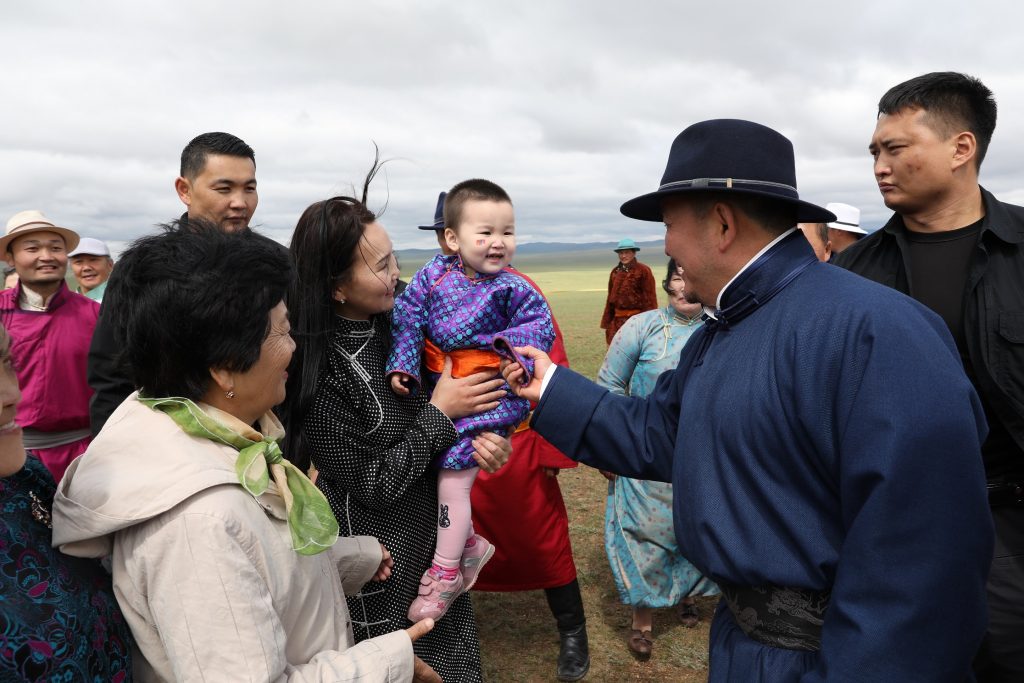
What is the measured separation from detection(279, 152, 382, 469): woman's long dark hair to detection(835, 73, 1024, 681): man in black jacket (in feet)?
7.76

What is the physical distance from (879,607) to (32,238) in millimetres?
5627

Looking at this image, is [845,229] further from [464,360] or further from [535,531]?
[464,360]

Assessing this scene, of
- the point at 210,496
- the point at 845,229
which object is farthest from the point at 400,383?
the point at 845,229

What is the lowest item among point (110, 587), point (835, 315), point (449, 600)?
point (449, 600)

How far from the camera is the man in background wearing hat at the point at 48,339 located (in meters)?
4.60

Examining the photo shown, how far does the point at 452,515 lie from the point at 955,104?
2.78 metres

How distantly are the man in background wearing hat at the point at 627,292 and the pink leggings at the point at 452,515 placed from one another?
32.4 ft

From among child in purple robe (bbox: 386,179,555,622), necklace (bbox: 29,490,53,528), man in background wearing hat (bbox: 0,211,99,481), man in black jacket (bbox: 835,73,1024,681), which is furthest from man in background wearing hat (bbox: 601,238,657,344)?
necklace (bbox: 29,490,53,528)

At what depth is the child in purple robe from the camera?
2617mm

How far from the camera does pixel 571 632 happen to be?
13.7 feet

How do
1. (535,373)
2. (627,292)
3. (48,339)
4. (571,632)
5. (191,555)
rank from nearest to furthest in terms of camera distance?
(191,555) < (535,373) < (571,632) < (48,339) < (627,292)

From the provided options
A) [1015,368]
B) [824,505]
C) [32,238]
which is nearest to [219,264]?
[824,505]

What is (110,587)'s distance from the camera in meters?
1.50

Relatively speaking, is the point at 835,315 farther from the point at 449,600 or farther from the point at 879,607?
the point at 449,600
